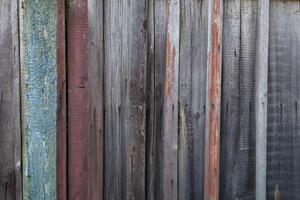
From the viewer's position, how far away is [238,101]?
2.01m

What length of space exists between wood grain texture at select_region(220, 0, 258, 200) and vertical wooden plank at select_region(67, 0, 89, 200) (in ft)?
2.50

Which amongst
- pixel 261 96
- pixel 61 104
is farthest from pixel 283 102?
pixel 61 104

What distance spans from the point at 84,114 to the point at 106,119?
0.12 meters

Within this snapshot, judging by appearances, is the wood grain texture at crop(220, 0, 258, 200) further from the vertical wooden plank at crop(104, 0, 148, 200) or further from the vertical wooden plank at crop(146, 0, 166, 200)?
the vertical wooden plank at crop(104, 0, 148, 200)

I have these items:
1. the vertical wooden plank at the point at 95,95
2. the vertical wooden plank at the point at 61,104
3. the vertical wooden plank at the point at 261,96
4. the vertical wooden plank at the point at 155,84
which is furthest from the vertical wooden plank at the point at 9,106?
the vertical wooden plank at the point at 261,96

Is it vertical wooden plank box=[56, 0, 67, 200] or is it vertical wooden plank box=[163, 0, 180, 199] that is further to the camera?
vertical wooden plank box=[163, 0, 180, 199]

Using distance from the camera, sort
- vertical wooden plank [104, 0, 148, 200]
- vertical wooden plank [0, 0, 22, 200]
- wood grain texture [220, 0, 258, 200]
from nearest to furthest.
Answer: vertical wooden plank [0, 0, 22, 200], vertical wooden plank [104, 0, 148, 200], wood grain texture [220, 0, 258, 200]

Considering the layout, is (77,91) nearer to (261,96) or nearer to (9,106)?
(9,106)

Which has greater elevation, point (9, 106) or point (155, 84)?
point (155, 84)

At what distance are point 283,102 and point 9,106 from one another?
1510 millimetres

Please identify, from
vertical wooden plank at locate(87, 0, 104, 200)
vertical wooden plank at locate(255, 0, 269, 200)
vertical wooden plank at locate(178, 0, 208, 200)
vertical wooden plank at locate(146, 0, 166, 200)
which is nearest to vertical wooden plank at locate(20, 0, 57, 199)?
vertical wooden plank at locate(87, 0, 104, 200)

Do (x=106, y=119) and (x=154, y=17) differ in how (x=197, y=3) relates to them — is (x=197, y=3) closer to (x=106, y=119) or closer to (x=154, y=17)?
(x=154, y=17)

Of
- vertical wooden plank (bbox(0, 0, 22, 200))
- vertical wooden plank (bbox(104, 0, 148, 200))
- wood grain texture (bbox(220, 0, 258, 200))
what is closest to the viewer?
vertical wooden plank (bbox(0, 0, 22, 200))

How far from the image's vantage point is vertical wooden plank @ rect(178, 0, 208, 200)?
76.2 inches
